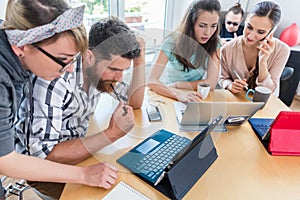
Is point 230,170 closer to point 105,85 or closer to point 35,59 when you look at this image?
point 105,85

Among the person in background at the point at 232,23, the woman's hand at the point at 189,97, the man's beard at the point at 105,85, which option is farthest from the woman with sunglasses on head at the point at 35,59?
the person in background at the point at 232,23

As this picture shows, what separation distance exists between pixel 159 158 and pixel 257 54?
1.20 m

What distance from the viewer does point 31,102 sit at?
74 cm

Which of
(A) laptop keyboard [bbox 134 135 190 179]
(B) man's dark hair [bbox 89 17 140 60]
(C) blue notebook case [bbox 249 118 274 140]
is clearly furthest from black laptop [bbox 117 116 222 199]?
(B) man's dark hair [bbox 89 17 140 60]

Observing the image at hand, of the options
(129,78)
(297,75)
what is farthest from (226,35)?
(129,78)

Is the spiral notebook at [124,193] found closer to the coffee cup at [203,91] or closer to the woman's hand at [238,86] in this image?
the coffee cup at [203,91]

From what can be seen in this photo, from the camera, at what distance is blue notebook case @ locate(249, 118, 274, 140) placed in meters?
0.94

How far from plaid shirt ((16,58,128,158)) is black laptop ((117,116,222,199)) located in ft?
0.81

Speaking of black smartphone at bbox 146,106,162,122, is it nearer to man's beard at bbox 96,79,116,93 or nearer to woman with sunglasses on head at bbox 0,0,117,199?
man's beard at bbox 96,79,116,93

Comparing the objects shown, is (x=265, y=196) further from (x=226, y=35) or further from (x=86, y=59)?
(x=226, y=35)

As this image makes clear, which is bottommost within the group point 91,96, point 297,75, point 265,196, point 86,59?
point 297,75

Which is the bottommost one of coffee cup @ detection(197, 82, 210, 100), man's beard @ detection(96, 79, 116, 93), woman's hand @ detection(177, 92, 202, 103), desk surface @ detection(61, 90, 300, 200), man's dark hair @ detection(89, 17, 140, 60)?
desk surface @ detection(61, 90, 300, 200)

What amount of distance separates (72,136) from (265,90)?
96cm

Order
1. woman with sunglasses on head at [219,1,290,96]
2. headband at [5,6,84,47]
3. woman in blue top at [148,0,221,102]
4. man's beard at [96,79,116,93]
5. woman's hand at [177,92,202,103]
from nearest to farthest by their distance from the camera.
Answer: headband at [5,6,84,47]
man's beard at [96,79,116,93]
woman's hand at [177,92,202,103]
woman in blue top at [148,0,221,102]
woman with sunglasses on head at [219,1,290,96]
